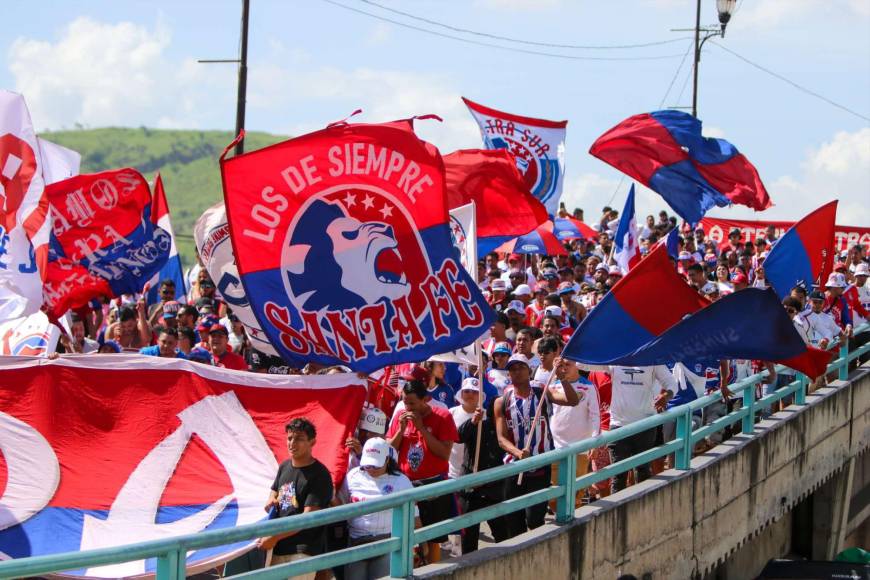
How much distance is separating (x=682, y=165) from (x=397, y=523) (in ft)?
36.8

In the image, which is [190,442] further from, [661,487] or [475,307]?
[661,487]

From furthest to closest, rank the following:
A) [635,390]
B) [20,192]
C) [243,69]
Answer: [243,69]
[635,390]
[20,192]

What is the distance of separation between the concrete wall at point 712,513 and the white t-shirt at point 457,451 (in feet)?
3.26

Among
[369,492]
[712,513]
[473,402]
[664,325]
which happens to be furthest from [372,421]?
[712,513]

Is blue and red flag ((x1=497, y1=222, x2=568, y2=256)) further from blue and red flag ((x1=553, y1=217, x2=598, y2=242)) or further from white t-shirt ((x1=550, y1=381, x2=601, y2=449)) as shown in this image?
white t-shirt ((x1=550, y1=381, x2=601, y2=449))

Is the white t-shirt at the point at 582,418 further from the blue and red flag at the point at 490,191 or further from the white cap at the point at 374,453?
the blue and red flag at the point at 490,191

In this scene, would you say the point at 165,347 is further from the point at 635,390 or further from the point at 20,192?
the point at 635,390

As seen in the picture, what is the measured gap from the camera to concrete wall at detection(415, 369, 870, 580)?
8398 millimetres

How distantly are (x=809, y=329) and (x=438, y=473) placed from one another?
7.46 m

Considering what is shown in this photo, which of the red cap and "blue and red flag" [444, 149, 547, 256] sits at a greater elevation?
"blue and red flag" [444, 149, 547, 256]

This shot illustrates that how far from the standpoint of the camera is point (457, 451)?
955 centimetres

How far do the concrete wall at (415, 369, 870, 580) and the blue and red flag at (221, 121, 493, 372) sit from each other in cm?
157

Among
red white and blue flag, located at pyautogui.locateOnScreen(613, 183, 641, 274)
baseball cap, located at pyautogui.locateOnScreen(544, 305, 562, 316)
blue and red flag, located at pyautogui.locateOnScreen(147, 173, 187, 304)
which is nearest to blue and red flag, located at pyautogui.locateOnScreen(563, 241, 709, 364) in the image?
baseball cap, located at pyautogui.locateOnScreen(544, 305, 562, 316)

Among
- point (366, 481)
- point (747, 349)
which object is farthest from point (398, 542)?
point (747, 349)
